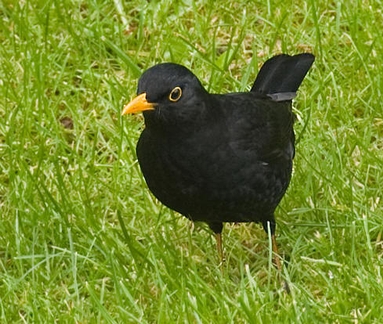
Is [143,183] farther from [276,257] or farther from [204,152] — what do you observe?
[204,152]

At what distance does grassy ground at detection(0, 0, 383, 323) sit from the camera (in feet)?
16.1

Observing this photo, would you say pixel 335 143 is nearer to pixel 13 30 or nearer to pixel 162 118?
pixel 162 118

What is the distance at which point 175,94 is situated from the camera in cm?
484

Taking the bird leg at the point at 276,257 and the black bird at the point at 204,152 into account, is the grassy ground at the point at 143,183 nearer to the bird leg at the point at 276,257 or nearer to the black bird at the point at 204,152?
the bird leg at the point at 276,257

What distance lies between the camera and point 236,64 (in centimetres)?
675

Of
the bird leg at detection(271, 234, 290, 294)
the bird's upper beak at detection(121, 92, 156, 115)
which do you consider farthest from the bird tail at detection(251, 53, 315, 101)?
the bird's upper beak at detection(121, 92, 156, 115)

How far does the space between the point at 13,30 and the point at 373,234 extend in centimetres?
264

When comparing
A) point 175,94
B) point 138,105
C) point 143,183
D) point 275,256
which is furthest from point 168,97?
point 143,183

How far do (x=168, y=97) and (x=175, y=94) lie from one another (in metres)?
0.04

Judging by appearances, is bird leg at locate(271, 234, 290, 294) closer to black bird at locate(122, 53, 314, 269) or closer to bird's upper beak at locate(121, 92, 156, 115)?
black bird at locate(122, 53, 314, 269)

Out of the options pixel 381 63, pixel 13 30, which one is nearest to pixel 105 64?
pixel 13 30

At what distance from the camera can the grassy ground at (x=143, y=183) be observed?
193 inches

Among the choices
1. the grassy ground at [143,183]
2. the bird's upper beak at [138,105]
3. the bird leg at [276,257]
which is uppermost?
the bird's upper beak at [138,105]

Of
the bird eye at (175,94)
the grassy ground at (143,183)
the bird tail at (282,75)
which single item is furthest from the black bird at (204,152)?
the bird tail at (282,75)
